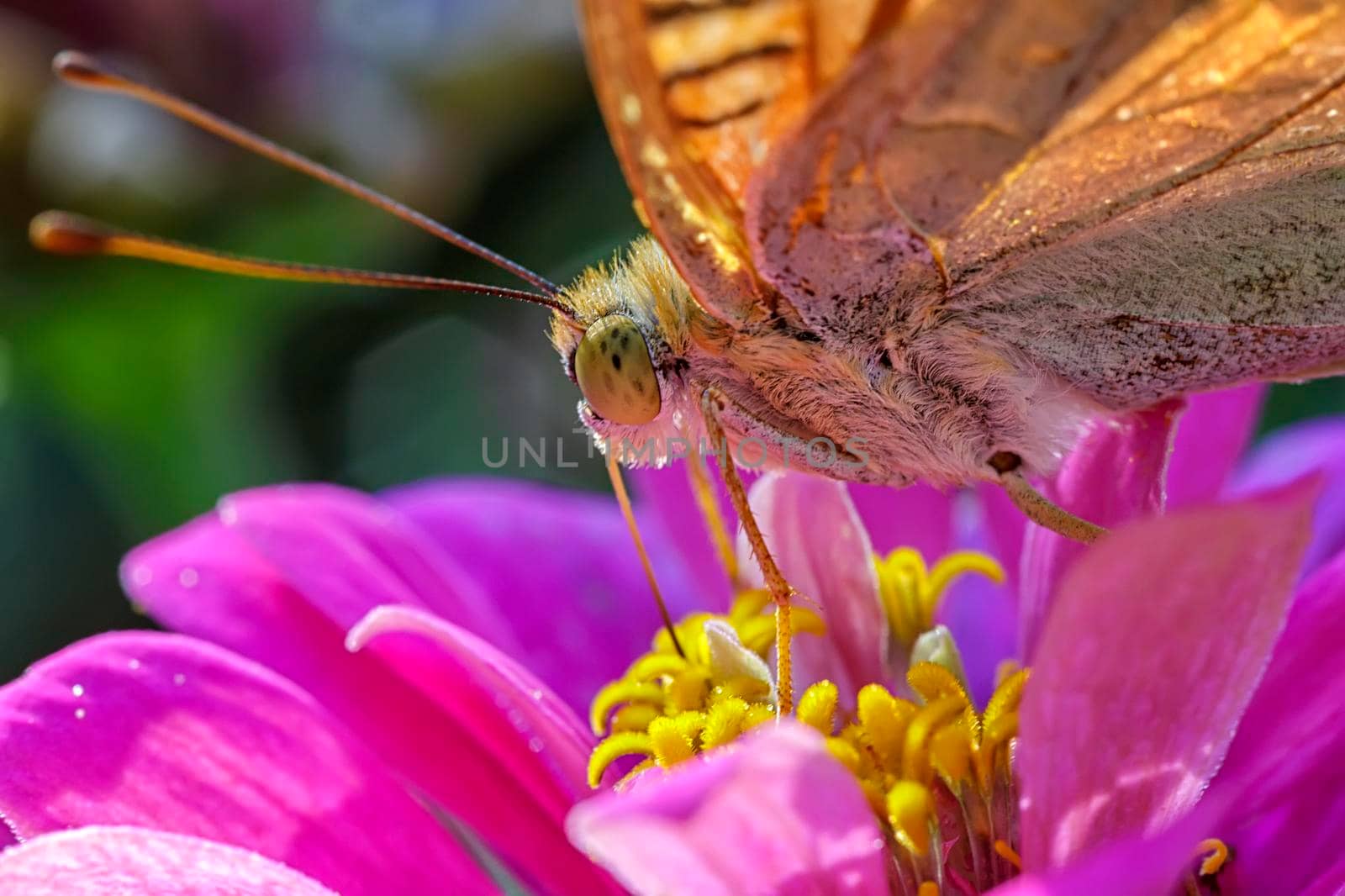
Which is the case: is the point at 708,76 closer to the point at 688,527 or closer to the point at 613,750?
the point at 613,750

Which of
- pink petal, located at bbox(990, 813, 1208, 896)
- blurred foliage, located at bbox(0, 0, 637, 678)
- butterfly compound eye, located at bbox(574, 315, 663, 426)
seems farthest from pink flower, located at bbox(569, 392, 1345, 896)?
blurred foliage, located at bbox(0, 0, 637, 678)

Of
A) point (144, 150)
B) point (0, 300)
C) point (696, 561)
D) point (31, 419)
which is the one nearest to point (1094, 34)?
point (696, 561)

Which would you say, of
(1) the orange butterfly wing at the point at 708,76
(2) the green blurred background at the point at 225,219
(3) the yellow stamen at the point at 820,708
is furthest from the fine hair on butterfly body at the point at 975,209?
(2) the green blurred background at the point at 225,219

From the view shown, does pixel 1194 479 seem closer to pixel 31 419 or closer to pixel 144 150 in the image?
pixel 144 150

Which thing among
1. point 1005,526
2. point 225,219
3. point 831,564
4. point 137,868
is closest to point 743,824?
point 137,868

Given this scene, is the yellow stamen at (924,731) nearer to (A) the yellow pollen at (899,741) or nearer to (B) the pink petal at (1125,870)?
(A) the yellow pollen at (899,741)

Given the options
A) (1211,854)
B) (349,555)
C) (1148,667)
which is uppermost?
(349,555)
